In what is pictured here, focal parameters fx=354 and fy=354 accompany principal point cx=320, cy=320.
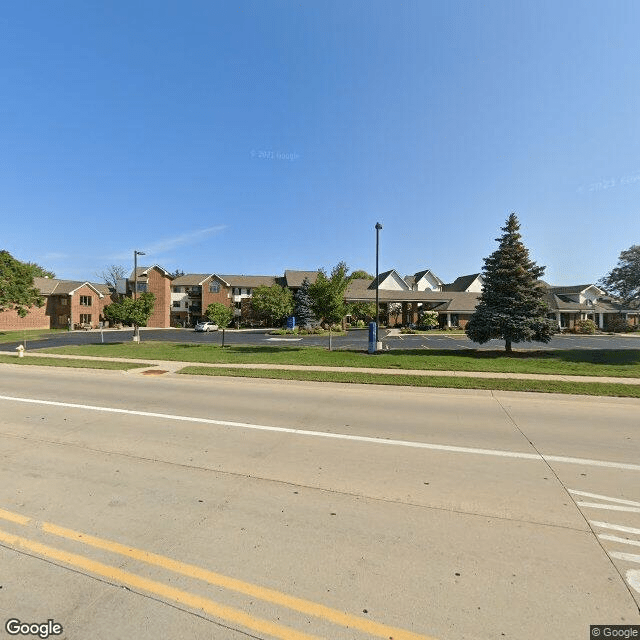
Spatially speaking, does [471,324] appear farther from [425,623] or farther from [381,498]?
[425,623]

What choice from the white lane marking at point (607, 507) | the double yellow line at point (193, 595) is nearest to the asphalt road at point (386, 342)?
the white lane marking at point (607, 507)

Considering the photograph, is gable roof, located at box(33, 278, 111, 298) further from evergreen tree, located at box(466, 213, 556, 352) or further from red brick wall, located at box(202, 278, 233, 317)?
evergreen tree, located at box(466, 213, 556, 352)

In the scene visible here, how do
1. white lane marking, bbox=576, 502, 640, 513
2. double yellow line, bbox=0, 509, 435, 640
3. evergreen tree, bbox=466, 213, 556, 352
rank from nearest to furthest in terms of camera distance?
double yellow line, bbox=0, 509, 435, 640
white lane marking, bbox=576, 502, 640, 513
evergreen tree, bbox=466, 213, 556, 352

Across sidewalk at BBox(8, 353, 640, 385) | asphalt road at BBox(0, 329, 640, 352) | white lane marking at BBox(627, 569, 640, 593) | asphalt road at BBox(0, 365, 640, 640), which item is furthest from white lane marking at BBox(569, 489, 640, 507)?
asphalt road at BBox(0, 329, 640, 352)

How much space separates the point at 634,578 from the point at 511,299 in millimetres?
17497

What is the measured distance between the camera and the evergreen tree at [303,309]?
1885 inches

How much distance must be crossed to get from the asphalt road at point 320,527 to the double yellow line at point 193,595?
0.6 inches

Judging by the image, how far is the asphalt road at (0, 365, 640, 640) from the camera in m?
2.56

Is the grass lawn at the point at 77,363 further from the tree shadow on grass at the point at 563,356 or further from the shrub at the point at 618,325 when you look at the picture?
the shrub at the point at 618,325

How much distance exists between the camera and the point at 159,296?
178 feet

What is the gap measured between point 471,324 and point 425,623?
18.4m

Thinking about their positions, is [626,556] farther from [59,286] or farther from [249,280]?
[59,286]

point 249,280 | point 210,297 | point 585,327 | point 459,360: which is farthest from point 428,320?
point 210,297

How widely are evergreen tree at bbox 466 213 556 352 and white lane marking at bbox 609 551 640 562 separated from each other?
53.4 ft
